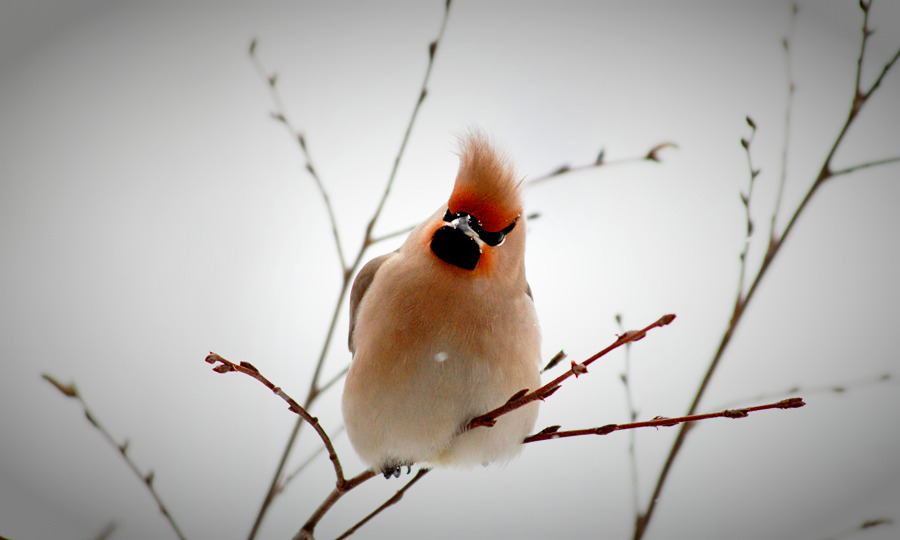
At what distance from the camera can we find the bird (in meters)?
1.34

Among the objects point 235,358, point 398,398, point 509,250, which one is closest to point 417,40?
point 235,358

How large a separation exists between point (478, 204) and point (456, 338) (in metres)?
0.28

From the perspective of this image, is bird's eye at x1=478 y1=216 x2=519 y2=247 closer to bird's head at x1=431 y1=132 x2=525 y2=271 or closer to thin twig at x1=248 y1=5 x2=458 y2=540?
bird's head at x1=431 y1=132 x2=525 y2=271

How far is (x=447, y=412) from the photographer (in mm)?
1414

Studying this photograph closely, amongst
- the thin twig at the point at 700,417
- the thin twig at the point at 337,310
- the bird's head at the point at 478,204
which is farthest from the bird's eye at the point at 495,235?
the thin twig at the point at 700,417

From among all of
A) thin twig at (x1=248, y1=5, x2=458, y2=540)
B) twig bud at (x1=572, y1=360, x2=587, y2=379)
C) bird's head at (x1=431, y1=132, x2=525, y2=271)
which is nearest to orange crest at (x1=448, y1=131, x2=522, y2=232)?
bird's head at (x1=431, y1=132, x2=525, y2=271)

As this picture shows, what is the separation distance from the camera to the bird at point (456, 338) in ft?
4.38

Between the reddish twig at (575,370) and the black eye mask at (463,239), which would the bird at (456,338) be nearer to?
the black eye mask at (463,239)

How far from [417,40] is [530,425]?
6.94 feet

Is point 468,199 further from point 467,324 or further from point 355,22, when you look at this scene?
point 355,22

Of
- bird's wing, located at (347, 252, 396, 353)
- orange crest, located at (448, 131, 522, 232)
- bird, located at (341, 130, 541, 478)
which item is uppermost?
bird's wing, located at (347, 252, 396, 353)

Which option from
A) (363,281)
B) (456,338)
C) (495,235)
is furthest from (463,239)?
(363,281)

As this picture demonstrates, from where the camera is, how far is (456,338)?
140cm

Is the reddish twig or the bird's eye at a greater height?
the bird's eye
